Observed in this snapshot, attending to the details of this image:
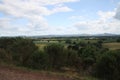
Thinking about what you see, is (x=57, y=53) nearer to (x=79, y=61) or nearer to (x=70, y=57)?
(x=70, y=57)

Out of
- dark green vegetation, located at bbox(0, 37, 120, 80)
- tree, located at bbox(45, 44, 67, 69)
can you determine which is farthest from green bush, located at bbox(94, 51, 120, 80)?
tree, located at bbox(45, 44, 67, 69)

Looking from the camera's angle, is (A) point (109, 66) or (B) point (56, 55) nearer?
(A) point (109, 66)

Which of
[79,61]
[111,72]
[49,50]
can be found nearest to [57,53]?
[49,50]

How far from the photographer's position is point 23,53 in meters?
34.4

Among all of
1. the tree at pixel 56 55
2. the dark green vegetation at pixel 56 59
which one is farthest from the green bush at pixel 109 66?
the tree at pixel 56 55

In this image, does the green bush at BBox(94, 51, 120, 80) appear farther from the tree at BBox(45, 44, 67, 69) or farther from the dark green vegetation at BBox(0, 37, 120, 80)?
the tree at BBox(45, 44, 67, 69)

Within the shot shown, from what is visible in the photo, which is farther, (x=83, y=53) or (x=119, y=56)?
(x=83, y=53)

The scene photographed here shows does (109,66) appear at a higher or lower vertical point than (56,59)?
lower

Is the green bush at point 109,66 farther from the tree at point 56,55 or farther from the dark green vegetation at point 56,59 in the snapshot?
the tree at point 56,55

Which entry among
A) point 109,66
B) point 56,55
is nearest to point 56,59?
point 56,55

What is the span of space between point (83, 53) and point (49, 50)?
20578 mm

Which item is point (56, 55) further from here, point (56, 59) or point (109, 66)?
point (109, 66)

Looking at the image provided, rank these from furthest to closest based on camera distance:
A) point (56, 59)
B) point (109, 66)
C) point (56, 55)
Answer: point (56, 55), point (56, 59), point (109, 66)

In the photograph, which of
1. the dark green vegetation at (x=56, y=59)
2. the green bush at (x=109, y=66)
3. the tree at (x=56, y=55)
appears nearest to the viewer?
the dark green vegetation at (x=56, y=59)
